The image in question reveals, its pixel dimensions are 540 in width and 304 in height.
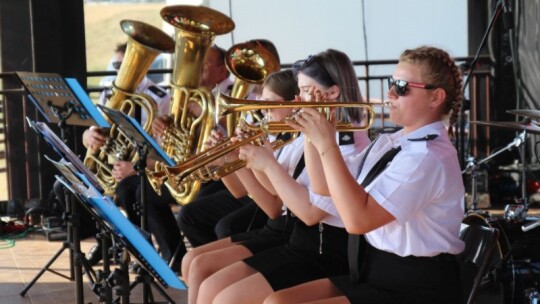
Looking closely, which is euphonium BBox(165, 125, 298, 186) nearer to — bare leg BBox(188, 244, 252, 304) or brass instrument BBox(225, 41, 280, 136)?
bare leg BBox(188, 244, 252, 304)

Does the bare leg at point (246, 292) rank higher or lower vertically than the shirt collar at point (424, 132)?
lower

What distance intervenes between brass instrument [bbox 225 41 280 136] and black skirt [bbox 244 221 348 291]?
51.6 inches

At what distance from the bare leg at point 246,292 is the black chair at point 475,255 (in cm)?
76

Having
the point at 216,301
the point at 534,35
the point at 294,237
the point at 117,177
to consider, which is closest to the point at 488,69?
the point at 534,35

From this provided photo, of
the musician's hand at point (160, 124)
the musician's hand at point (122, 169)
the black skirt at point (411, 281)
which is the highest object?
the musician's hand at point (160, 124)

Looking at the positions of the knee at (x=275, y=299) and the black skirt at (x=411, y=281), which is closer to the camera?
the black skirt at (x=411, y=281)

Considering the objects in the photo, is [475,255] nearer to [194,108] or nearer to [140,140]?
[140,140]

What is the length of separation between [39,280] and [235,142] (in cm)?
278

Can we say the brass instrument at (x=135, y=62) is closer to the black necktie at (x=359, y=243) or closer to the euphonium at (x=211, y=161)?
the euphonium at (x=211, y=161)

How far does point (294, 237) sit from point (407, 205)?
3.31 ft

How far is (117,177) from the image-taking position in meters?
5.26

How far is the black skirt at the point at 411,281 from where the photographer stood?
8.86 feet

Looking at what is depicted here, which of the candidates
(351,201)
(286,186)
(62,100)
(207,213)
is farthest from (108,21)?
(351,201)

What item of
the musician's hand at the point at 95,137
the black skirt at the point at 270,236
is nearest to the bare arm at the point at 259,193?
the black skirt at the point at 270,236
